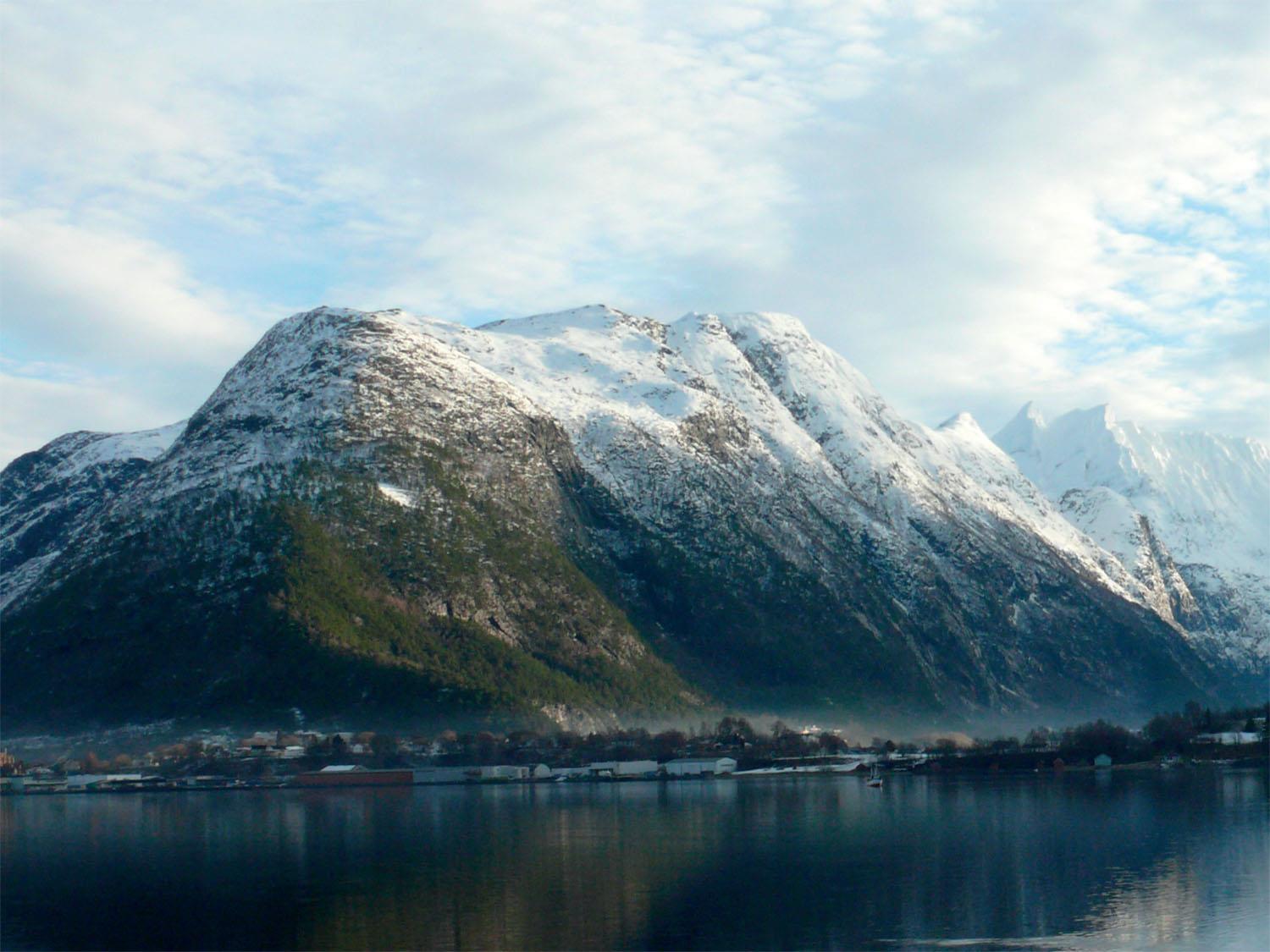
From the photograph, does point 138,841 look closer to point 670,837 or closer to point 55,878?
point 55,878

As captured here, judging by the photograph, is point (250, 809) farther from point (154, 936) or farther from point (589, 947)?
point (589, 947)

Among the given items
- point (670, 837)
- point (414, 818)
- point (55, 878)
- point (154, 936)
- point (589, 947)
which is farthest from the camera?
point (414, 818)

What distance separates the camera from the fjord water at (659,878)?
88.2 meters

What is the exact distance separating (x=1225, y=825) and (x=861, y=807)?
1623 inches

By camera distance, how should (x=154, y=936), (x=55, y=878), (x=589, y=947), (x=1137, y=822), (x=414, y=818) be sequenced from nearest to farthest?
(x=589, y=947) → (x=154, y=936) → (x=55, y=878) → (x=1137, y=822) → (x=414, y=818)

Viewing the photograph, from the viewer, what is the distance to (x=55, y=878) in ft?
378

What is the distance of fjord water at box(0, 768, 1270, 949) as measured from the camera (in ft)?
290

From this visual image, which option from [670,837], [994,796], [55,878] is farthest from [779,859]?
[994,796]

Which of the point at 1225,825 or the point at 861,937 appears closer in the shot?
the point at 861,937

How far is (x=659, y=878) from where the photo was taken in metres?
107

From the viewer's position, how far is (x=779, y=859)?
4589 inches

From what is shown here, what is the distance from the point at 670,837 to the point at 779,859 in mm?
18598

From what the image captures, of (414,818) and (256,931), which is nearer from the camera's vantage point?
(256,931)

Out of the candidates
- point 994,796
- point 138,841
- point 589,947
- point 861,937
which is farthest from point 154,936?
point 994,796
